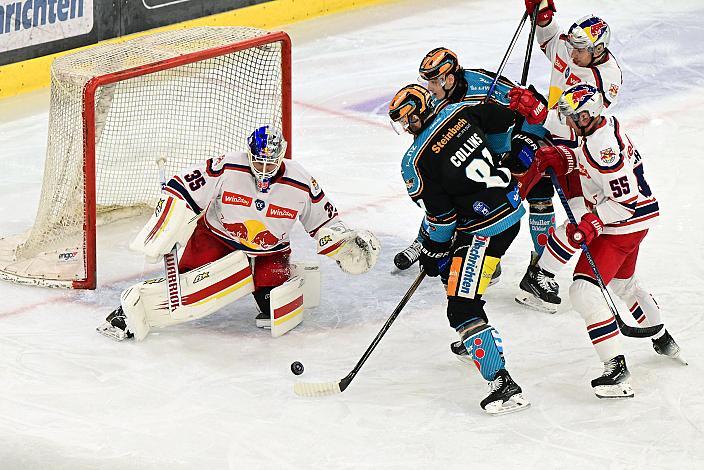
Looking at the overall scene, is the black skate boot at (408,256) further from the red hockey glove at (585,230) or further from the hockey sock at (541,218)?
the red hockey glove at (585,230)

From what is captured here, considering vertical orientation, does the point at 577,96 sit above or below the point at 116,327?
above

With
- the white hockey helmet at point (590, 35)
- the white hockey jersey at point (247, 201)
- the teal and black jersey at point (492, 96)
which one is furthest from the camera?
the white hockey helmet at point (590, 35)

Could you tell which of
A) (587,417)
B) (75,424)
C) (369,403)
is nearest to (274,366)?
(369,403)

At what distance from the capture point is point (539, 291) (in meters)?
5.14

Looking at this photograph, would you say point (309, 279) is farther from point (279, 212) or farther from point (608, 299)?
point (608, 299)

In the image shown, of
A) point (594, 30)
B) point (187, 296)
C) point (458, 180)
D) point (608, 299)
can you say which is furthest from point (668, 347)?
point (187, 296)

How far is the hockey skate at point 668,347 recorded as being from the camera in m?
4.63

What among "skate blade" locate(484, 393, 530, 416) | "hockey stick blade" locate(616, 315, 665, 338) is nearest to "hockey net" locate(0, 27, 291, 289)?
"skate blade" locate(484, 393, 530, 416)

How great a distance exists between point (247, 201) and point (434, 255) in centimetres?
75

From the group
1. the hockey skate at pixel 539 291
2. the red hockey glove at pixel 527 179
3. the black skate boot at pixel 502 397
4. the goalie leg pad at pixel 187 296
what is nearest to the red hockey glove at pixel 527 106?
the red hockey glove at pixel 527 179

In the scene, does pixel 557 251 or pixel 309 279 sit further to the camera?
pixel 309 279

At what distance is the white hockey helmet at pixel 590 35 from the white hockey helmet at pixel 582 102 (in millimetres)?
748

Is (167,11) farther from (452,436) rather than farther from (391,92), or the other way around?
(452,436)

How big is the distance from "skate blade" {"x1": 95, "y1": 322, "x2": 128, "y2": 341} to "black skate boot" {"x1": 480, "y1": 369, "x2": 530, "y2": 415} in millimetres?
1361
